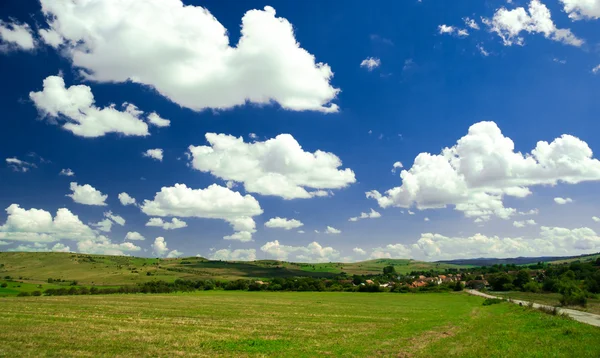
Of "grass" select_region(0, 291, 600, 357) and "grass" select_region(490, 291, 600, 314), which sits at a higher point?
"grass" select_region(0, 291, 600, 357)

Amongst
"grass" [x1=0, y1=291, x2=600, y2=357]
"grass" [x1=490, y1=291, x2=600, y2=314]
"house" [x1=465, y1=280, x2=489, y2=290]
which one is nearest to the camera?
"grass" [x1=0, y1=291, x2=600, y2=357]

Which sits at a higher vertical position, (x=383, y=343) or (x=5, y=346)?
(x=5, y=346)

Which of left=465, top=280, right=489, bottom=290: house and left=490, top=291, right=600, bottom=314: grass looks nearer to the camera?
left=490, top=291, right=600, bottom=314: grass

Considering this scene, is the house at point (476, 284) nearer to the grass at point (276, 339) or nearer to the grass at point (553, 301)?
the grass at point (553, 301)

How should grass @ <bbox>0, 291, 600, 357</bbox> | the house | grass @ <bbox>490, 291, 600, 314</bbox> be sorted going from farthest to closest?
the house, grass @ <bbox>490, 291, 600, 314</bbox>, grass @ <bbox>0, 291, 600, 357</bbox>

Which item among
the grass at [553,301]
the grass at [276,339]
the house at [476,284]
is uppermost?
the grass at [276,339]

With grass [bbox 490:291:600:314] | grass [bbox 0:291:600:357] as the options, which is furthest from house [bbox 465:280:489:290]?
grass [bbox 0:291:600:357]

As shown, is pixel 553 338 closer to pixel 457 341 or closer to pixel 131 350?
pixel 457 341

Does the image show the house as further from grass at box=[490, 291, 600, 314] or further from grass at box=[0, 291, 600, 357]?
grass at box=[0, 291, 600, 357]

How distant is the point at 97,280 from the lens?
192750 mm

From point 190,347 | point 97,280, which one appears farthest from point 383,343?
point 97,280

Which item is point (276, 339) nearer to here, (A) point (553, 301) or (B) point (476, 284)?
(A) point (553, 301)

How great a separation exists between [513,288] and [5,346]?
608 feet

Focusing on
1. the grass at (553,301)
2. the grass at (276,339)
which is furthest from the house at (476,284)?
the grass at (276,339)
